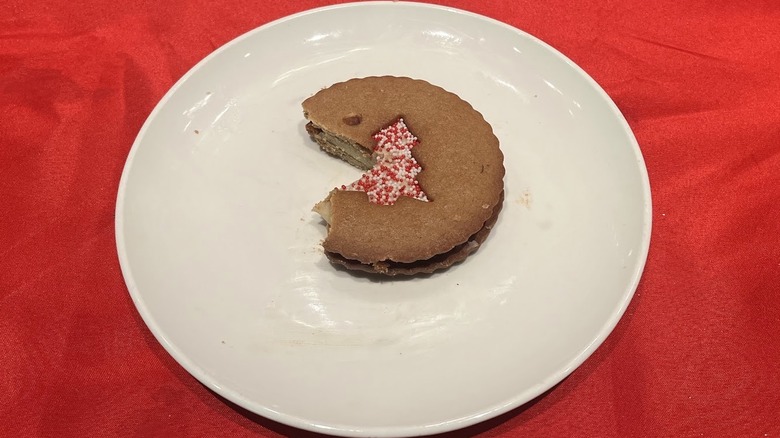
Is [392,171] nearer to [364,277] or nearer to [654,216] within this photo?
[364,277]

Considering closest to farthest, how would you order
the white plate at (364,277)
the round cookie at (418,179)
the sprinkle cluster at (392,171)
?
the white plate at (364,277), the round cookie at (418,179), the sprinkle cluster at (392,171)

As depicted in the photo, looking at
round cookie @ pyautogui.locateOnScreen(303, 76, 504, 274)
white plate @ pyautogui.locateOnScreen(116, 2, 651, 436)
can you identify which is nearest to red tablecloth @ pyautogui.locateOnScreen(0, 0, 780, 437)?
white plate @ pyautogui.locateOnScreen(116, 2, 651, 436)

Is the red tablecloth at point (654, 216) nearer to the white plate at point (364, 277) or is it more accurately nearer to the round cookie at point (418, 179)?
the white plate at point (364, 277)

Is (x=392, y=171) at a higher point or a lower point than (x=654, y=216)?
higher

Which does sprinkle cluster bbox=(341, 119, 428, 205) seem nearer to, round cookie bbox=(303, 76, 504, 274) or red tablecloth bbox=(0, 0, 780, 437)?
round cookie bbox=(303, 76, 504, 274)

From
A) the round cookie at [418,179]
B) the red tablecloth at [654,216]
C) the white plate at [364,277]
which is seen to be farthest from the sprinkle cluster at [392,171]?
→ the red tablecloth at [654,216]

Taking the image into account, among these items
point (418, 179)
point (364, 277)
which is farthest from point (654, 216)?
point (364, 277)
